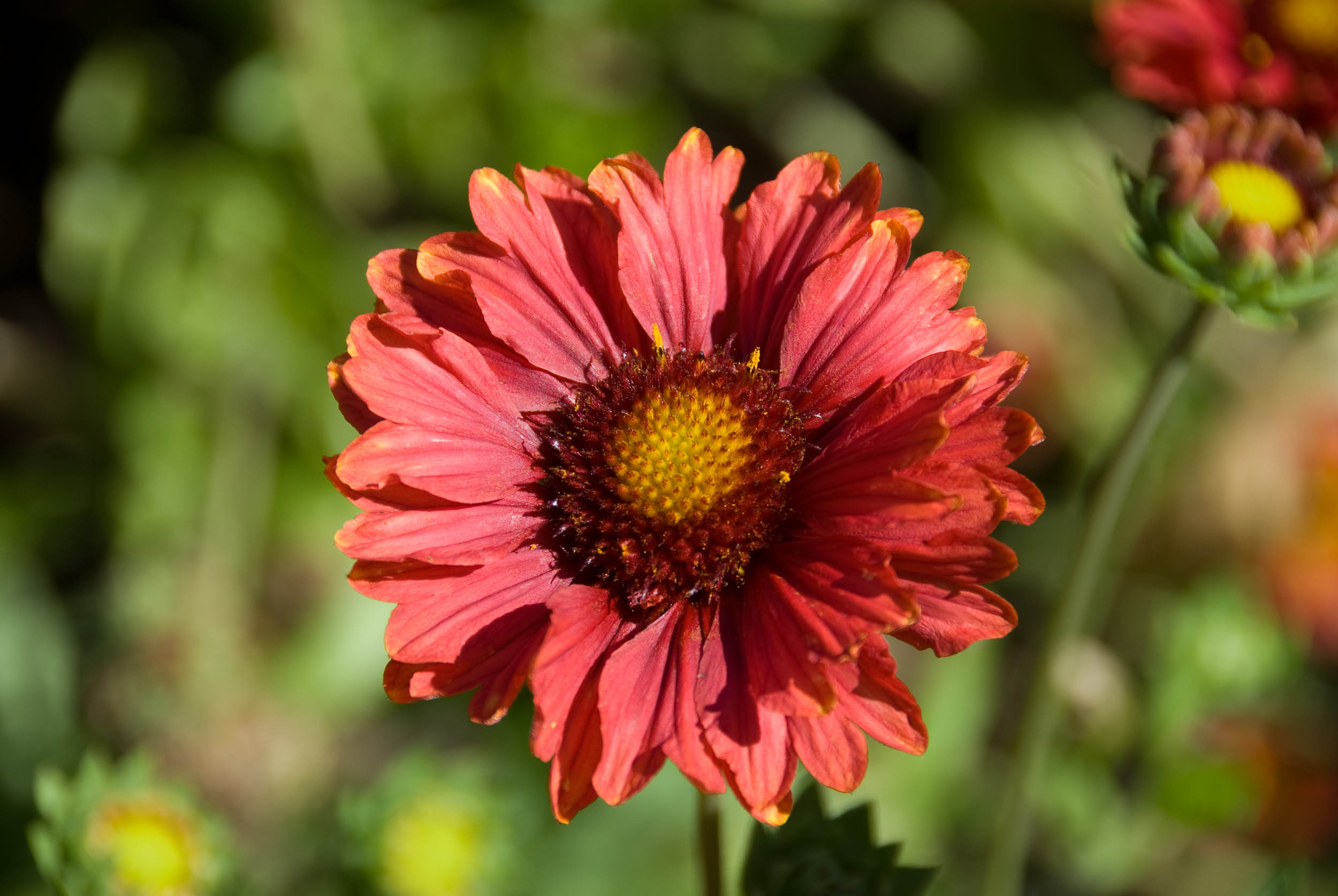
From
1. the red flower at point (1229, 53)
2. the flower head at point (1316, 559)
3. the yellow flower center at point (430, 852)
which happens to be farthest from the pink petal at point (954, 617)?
the flower head at point (1316, 559)

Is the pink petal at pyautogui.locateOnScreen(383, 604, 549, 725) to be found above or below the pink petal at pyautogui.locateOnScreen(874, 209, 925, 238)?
below

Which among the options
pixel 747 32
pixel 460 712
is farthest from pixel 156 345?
pixel 747 32

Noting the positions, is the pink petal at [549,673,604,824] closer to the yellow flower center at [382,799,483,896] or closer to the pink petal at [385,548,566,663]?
the pink petal at [385,548,566,663]

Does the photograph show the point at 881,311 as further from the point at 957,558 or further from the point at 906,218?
the point at 957,558

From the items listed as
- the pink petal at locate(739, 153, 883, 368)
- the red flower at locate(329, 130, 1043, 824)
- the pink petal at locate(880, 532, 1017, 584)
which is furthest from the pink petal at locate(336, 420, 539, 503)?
the pink petal at locate(880, 532, 1017, 584)

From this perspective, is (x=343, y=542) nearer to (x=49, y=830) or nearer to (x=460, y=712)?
(x=49, y=830)

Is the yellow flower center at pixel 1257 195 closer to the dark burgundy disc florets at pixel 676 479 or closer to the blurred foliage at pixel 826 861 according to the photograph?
the dark burgundy disc florets at pixel 676 479
